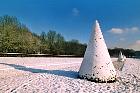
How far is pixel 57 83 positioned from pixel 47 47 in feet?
223

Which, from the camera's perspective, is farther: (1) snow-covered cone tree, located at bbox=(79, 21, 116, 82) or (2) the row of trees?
(2) the row of trees

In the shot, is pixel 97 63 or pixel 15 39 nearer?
pixel 97 63

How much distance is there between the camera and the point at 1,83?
39.8 feet

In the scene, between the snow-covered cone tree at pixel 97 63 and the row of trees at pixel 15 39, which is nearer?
the snow-covered cone tree at pixel 97 63

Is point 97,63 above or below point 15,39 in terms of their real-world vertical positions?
below

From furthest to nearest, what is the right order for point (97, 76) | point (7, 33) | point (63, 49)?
point (63, 49), point (7, 33), point (97, 76)

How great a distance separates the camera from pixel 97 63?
13430 millimetres

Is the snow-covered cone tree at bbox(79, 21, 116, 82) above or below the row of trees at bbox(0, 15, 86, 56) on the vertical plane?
below

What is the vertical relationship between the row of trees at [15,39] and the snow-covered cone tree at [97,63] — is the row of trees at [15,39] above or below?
above

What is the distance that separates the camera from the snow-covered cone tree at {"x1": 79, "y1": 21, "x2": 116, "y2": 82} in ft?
43.1

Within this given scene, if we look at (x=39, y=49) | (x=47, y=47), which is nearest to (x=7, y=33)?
(x=39, y=49)

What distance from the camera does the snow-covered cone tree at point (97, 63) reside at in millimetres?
13145

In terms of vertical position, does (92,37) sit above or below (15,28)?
below

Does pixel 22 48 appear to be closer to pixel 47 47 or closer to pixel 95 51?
pixel 47 47
